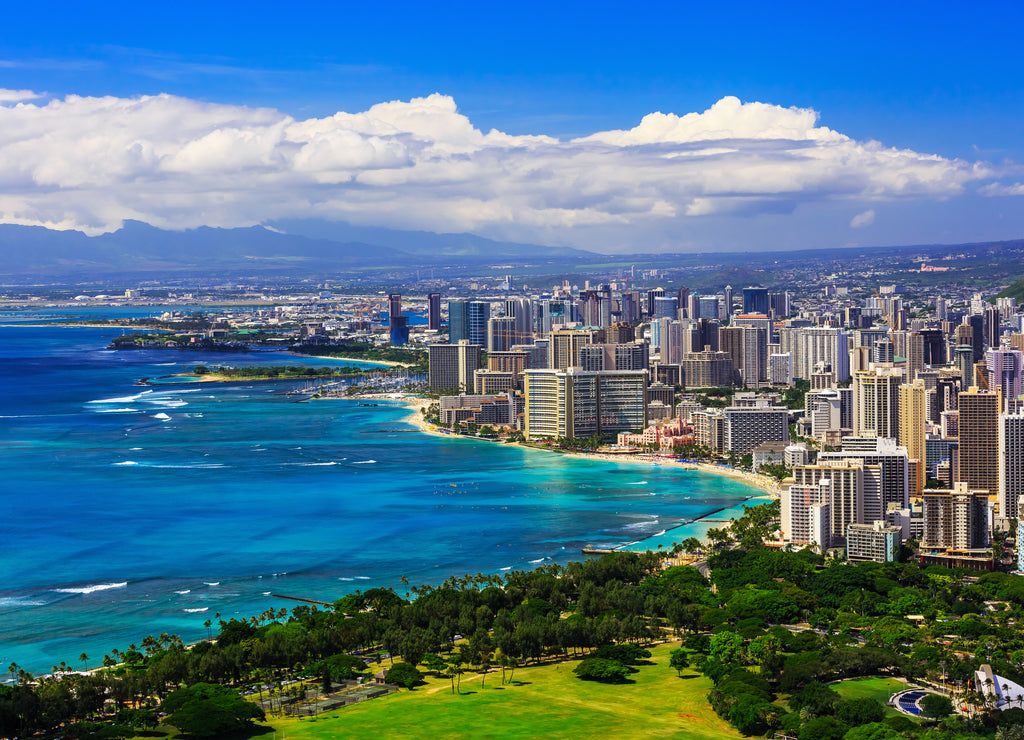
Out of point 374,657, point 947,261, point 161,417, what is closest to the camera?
point 374,657

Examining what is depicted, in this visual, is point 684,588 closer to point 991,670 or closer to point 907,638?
point 907,638

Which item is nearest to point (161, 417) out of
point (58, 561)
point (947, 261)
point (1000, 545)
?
point (58, 561)

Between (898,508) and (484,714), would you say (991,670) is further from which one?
(898,508)

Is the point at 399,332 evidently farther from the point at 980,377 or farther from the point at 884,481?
the point at 884,481

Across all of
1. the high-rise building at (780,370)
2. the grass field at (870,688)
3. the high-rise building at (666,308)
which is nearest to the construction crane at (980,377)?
the high-rise building at (780,370)

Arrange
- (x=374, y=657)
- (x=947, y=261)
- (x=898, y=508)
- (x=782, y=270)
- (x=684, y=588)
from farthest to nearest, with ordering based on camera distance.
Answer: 1. (x=782, y=270)
2. (x=947, y=261)
3. (x=898, y=508)
4. (x=684, y=588)
5. (x=374, y=657)

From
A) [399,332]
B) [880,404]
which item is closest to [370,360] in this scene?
[399,332]

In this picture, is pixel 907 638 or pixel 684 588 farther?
pixel 684 588

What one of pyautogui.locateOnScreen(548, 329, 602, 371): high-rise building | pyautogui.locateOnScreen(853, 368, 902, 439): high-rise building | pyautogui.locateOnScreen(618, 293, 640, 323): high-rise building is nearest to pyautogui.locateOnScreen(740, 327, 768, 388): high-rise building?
pyautogui.locateOnScreen(548, 329, 602, 371): high-rise building
